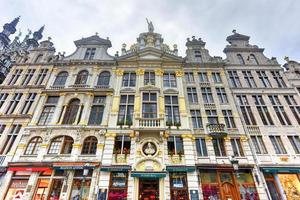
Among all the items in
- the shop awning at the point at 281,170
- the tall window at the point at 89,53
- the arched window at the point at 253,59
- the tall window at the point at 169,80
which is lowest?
the shop awning at the point at 281,170

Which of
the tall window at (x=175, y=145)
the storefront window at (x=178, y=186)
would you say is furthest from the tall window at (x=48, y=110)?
the storefront window at (x=178, y=186)

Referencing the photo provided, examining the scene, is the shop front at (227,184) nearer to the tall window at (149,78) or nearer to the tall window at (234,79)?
the tall window at (234,79)

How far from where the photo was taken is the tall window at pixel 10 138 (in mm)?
17562

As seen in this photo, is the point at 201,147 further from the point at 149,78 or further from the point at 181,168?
the point at 149,78

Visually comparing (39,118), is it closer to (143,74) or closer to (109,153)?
(109,153)

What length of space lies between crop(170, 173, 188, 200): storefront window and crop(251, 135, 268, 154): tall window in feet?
27.5

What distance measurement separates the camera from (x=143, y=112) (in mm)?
19766

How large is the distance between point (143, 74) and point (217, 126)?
1156 centimetres

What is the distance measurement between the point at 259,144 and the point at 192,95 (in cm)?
901

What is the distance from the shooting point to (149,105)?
20.5 metres

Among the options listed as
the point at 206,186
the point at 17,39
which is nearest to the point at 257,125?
the point at 206,186

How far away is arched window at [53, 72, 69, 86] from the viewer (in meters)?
22.6

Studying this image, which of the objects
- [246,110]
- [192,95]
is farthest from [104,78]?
[246,110]

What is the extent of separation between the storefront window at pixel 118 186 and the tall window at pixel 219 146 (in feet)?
31.6
